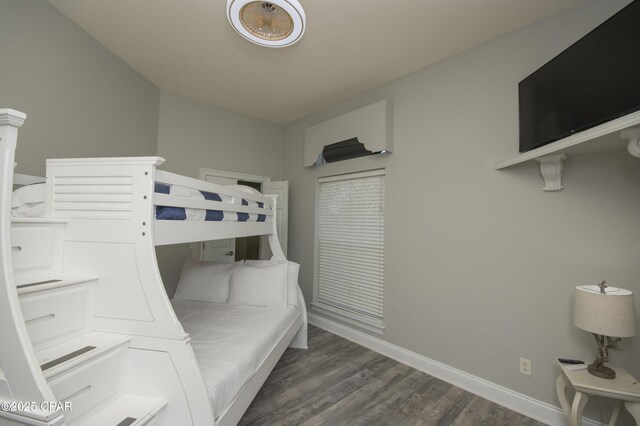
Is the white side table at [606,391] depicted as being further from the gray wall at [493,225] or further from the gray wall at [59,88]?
the gray wall at [59,88]

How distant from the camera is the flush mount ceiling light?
158 cm

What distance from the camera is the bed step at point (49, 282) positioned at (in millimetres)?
1062

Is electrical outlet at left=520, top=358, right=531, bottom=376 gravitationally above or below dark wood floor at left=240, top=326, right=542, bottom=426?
above

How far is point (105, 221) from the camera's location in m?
1.29

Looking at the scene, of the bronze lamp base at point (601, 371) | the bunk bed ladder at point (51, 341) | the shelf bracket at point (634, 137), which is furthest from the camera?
the bronze lamp base at point (601, 371)

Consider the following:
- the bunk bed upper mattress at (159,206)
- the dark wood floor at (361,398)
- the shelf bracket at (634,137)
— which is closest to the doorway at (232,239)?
the dark wood floor at (361,398)

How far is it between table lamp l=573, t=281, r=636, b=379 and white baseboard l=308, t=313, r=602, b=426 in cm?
54

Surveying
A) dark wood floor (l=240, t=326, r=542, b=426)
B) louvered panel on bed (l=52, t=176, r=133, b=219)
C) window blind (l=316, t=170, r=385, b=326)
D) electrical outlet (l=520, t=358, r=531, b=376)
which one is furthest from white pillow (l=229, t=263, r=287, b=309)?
electrical outlet (l=520, t=358, r=531, b=376)

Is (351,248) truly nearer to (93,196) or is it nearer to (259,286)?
(259,286)

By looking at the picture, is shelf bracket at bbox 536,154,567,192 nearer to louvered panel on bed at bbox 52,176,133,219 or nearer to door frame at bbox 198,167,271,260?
louvered panel on bed at bbox 52,176,133,219

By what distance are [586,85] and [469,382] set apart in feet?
7.11

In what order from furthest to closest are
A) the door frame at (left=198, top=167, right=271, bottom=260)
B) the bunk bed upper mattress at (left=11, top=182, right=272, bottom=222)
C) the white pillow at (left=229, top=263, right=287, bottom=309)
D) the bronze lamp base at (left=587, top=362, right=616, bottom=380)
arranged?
the door frame at (left=198, top=167, right=271, bottom=260) < the white pillow at (left=229, top=263, right=287, bottom=309) < the bronze lamp base at (left=587, top=362, right=616, bottom=380) < the bunk bed upper mattress at (left=11, top=182, right=272, bottom=222)

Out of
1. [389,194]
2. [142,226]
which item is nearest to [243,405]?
[142,226]

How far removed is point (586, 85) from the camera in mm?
1501
